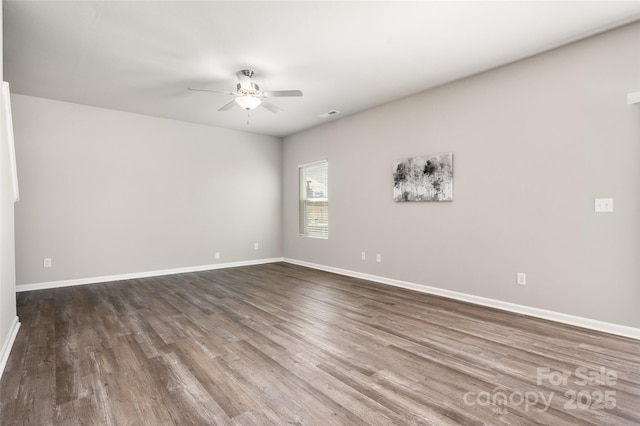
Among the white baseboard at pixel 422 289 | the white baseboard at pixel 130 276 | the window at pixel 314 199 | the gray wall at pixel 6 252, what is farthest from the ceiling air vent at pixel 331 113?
the gray wall at pixel 6 252

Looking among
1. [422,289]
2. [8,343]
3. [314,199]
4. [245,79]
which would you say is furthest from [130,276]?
[422,289]

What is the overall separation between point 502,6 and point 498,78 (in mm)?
1231

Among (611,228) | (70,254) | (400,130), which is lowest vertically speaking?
(70,254)

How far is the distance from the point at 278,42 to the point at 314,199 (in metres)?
3.61

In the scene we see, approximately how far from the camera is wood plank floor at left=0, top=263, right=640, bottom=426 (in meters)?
1.73

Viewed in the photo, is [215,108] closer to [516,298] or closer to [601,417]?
[516,298]

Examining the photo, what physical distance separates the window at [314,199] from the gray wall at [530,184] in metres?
1.24

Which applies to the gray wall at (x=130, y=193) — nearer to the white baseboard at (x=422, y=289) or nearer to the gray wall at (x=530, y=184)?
the white baseboard at (x=422, y=289)

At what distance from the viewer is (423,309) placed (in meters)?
3.54

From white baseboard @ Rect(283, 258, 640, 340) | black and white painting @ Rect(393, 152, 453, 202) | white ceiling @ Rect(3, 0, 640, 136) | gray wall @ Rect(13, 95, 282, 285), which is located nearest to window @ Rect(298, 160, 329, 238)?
gray wall @ Rect(13, 95, 282, 285)

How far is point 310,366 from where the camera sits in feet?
7.36

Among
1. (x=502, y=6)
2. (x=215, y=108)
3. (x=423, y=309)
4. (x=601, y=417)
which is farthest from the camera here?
(x=215, y=108)

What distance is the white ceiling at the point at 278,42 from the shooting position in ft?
8.38

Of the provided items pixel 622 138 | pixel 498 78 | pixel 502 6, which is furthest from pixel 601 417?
pixel 498 78
